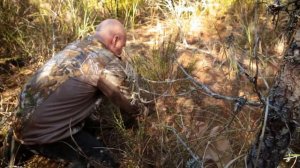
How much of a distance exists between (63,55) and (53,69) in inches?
6.0

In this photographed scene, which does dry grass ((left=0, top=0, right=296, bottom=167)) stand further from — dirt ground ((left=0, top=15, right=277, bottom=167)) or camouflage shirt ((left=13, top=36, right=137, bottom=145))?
camouflage shirt ((left=13, top=36, right=137, bottom=145))

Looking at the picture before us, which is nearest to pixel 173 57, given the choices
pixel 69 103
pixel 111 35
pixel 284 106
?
pixel 111 35

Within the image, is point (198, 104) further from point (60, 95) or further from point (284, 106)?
point (284, 106)

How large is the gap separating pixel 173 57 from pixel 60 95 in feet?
3.66

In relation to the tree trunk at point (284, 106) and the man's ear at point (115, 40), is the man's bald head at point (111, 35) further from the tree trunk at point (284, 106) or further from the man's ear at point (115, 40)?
the tree trunk at point (284, 106)

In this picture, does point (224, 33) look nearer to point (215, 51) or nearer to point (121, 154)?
point (215, 51)

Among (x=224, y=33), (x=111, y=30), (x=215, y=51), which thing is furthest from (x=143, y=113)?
(x=224, y=33)

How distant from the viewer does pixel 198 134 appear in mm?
3160

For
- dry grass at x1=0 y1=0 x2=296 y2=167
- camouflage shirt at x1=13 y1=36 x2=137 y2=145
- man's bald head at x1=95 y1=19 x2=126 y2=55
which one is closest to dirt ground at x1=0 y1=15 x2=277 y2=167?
dry grass at x1=0 y1=0 x2=296 y2=167

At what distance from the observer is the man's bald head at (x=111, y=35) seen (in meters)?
3.45

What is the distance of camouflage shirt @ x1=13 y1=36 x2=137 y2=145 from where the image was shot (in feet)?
10.3

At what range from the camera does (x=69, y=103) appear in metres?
3.17

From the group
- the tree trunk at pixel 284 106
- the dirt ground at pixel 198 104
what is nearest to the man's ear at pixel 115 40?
the dirt ground at pixel 198 104

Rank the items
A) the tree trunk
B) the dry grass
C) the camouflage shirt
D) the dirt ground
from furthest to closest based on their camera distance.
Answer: the camouflage shirt < the dry grass < the dirt ground < the tree trunk
